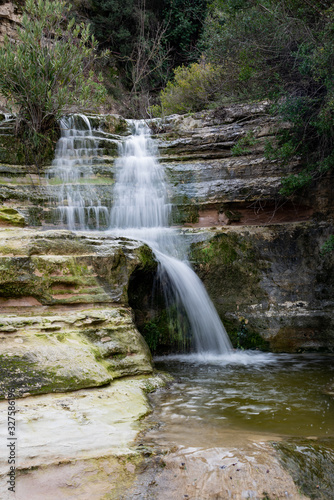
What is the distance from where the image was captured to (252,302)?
834 cm

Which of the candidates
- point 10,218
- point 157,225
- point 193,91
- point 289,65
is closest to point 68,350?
point 10,218

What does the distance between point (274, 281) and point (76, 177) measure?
17.2 ft


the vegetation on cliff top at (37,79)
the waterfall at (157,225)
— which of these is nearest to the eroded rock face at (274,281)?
the waterfall at (157,225)

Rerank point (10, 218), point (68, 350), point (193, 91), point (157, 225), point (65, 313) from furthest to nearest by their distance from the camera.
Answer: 1. point (193, 91)
2. point (157, 225)
3. point (10, 218)
4. point (65, 313)
5. point (68, 350)

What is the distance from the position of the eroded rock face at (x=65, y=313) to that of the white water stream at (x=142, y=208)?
1.74m

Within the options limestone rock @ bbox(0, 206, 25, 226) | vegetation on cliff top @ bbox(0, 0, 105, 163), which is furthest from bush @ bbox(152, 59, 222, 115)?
limestone rock @ bbox(0, 206, 25, 226)

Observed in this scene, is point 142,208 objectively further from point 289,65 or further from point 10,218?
point 289,65

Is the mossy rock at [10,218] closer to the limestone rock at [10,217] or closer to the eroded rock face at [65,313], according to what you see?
the limestone rock at [10,217]

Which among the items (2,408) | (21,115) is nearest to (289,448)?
(2,408)

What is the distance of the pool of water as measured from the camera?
3869mm

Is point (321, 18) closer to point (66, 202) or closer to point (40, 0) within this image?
point (66, 202)

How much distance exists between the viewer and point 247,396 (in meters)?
4.94

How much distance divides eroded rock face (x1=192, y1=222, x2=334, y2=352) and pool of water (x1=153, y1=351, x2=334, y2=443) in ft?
2.78

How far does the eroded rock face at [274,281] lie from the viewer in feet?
A: 26.8
